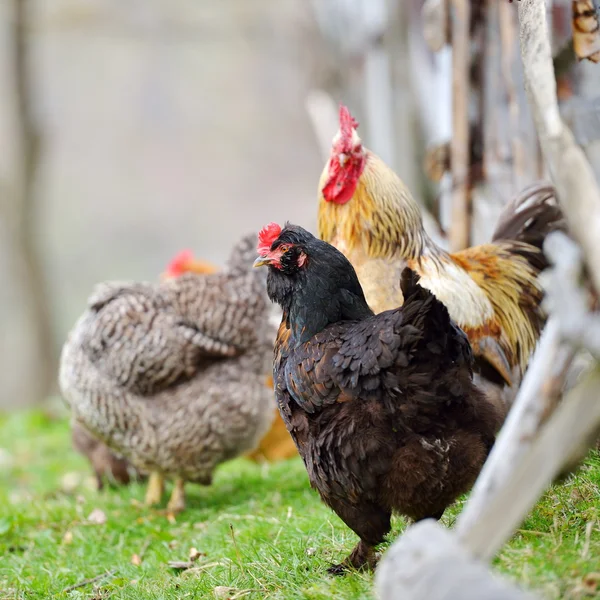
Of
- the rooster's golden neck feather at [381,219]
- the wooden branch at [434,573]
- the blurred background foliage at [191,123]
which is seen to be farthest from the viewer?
the blurred background foliage at [191,123]

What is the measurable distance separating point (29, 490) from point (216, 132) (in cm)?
1565

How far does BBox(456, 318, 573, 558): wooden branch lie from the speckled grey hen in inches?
131

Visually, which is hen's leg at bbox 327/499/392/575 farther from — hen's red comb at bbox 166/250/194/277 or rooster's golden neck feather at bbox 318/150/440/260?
hen's red comb at bbox 166/250/194/277

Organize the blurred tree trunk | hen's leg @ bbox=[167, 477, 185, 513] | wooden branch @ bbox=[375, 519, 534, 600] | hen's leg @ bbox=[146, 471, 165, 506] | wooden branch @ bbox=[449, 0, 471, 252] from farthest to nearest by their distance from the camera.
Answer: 1. the blurred tree trunk
2. wooden branch @ bbox=[449, 0, 471, 252]
3. hen's leg @ bbox=[146, 471, 165, 506]
4. hen's leg @ bbox=[167, 477, 185, 513]
5. wooden branch @ bbox=[375, 519, 534, 600]

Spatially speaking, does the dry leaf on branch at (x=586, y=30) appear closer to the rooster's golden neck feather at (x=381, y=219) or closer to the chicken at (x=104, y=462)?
the rooster's golden neck feather at (x=381, y=219)

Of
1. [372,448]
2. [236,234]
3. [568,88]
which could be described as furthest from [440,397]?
[236,234]

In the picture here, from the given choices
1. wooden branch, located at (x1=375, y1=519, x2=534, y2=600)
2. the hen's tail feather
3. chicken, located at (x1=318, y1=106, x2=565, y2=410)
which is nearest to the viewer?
wooden branch, located at (x1=375, y1=519, x2=534, y2=600)

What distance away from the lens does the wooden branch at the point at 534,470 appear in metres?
2.01

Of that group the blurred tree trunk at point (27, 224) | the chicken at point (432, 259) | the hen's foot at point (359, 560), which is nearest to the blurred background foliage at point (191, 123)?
the blurred tree trunk at point (27, 224)

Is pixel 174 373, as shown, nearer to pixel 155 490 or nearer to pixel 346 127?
pixel 155 490

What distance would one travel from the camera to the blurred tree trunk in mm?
10977

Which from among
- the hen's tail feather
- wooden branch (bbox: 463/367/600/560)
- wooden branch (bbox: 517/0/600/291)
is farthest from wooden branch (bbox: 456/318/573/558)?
the hen's tail feather

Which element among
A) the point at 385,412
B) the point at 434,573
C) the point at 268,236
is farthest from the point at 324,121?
the point at 434,573

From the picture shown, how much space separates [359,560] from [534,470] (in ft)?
4.77
